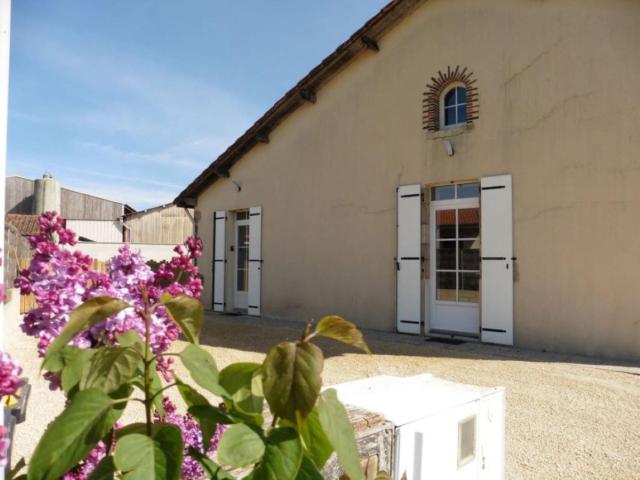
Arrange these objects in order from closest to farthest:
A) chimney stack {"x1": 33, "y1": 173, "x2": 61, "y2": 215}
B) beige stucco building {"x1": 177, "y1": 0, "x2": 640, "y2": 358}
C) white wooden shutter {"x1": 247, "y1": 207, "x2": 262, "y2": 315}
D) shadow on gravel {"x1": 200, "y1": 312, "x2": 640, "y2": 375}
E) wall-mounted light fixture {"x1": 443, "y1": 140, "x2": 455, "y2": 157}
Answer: shadow on gravel {"x1": 200, "y1": 312, "x2": 640, "y2": 375} < beige stucco building {"x1": 177, "y1": 0, "x2": 640, "y2": 358} < wall-mounted light fixture {"x1": 443, "y1": 140, "x2": 455, "y2": 157} < white wooden shutter {"x1": 247, "y1": 207, "x2": 262, "y2": 315} < chimney stack {"x1": 33, "y1": 173, "x2": 61, "y2": 215}

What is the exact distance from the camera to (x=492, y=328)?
20.0 ft

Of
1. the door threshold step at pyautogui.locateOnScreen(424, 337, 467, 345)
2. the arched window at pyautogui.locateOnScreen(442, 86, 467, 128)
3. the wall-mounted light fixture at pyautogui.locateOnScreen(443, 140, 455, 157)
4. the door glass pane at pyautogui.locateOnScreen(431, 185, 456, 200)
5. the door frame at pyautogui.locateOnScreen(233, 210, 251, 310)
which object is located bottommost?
the door threshold step at pyautogui.locateOnScreen(424, 337, 467, 345)

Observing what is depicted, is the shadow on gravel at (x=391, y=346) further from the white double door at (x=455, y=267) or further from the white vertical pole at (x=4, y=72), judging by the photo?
the white vertical pole at (x=4, y=72)

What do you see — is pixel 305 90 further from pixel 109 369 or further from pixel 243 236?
pixel 109 369

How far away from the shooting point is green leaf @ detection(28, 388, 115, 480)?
1.94 ft

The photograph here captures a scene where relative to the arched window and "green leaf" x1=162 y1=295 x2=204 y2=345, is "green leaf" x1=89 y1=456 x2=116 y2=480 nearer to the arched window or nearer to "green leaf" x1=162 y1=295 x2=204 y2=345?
"green leaf" x1=162 y1=295 x2=204 y2=345

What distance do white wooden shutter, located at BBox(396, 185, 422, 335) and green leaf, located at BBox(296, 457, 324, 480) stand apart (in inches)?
242

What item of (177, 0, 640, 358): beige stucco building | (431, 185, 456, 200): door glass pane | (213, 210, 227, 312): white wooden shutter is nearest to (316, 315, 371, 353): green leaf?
(177, 0, 640, 358): beige stucco building

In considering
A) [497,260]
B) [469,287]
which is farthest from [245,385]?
[469,287]

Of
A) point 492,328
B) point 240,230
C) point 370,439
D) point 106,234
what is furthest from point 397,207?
point 106,234

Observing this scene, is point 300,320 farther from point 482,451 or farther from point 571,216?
point 482,451

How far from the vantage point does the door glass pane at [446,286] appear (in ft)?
21.9

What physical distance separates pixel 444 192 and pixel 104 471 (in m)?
6.60

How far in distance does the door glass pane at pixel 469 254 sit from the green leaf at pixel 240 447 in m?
6.15
